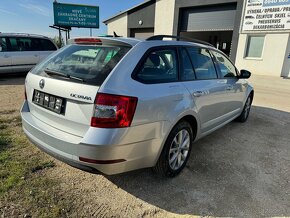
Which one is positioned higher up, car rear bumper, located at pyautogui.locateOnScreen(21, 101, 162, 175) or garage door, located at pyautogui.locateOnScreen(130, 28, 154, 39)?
garage door, located at pyautogui.locateOnScreen(130, 28, 154, 39)

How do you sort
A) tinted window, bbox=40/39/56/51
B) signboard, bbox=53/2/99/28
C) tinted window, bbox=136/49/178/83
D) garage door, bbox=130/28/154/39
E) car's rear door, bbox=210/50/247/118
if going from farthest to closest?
signboard, bbox=53/2/99/28 < garage door, bbox=130/28/154/39 < tinted window, bbox=40/39/56/51 < car's rear door, bbox=210/50/247/118 < tinted window, bbox=136/49/178/83

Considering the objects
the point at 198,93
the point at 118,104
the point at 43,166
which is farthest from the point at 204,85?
the point at 43,166

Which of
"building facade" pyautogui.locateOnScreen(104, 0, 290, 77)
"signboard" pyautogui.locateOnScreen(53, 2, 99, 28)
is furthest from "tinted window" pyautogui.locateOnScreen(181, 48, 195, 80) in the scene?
"signboard" pyautogui.locateOnScreen(53, 2, 99, 28)

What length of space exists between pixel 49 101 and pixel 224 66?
2996 mm

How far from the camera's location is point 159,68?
2.78 metres

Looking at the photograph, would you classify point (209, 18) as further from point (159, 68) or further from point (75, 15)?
point (75, 15)

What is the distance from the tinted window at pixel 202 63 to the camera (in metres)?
3.37

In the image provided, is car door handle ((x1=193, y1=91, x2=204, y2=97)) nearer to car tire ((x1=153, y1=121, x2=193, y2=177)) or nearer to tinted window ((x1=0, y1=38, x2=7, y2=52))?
car tire ((x1=153, y1=121, x2=193, y2=177))

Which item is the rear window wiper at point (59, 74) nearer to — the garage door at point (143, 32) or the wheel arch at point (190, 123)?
the wheel arch at point (190, 123)

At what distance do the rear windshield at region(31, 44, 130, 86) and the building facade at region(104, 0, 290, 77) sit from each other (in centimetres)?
1329

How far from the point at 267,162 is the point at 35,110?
10.9 ft

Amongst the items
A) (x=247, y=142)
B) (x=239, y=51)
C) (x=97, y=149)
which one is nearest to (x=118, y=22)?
(x=239, y=51)

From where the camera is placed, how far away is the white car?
916 cm

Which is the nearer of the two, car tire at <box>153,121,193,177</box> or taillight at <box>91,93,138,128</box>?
taillight at <box>91,93,138,128</box>
